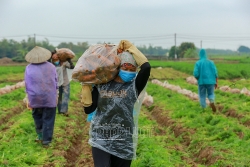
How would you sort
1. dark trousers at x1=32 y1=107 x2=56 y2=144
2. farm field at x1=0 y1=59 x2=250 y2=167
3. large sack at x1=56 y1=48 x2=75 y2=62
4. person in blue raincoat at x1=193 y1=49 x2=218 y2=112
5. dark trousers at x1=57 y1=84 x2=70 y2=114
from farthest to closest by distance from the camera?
1. person in blue raincoat at x1=193 y1=49 x2=218 y2=112
2. dark trousers at x1=57 y1=84 x2=70 y2=114
3. large sack at x1=56 y1=48 x2=75 y2=62
4. dark trousers at x1=32 y1=107 x2=56 y2=144
5. farm field at x1=0 y1=59 x2=250 y2=167

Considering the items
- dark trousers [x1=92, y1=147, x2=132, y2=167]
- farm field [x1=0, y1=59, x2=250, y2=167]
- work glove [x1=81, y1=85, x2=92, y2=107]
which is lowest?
farm field [x1=0, y1=59, x2=250, y2=167]

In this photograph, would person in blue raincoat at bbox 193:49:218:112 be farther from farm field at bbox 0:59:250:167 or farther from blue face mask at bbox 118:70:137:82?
blue face mask at bbox 118:70:137:82

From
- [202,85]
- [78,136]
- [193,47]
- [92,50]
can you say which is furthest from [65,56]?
[193,47]

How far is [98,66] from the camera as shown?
345 cm

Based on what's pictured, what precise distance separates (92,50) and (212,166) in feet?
10.4

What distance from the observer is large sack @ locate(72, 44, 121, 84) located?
343 cm

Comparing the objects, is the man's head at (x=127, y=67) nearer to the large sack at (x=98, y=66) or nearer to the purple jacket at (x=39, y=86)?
the large sack at (x=98, y=66)

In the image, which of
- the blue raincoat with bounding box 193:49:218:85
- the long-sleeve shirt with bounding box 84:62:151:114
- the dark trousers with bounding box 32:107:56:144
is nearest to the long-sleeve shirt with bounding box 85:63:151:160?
the long-sleeve shirt with bounding box 84:62:151:114

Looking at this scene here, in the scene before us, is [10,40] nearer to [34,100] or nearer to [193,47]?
[193,47]

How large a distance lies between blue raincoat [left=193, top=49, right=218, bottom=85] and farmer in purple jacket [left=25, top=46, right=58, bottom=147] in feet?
16.2

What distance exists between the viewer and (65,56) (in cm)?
883

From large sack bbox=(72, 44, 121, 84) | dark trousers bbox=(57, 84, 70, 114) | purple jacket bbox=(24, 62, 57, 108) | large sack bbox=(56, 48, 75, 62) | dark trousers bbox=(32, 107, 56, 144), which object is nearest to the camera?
large sack bbox=(72, 44, 121, 84)

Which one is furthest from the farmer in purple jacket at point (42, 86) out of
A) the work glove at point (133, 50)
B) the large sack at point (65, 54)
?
the work glove at point (133, 50)

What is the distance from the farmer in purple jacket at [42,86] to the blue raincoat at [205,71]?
194 inches
